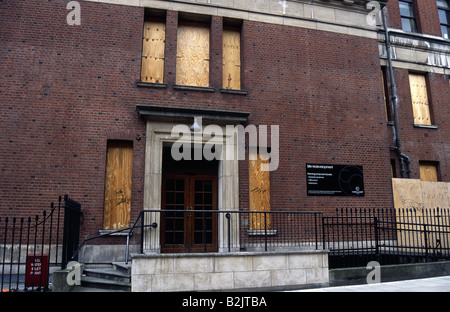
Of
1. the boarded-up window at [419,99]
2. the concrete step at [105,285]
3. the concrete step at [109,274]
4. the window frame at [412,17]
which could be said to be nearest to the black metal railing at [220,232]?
the concrete step at [109,274]

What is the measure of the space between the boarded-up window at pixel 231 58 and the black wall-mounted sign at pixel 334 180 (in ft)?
11.9

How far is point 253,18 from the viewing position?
12.3 metres

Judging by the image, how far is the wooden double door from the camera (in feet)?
34.9

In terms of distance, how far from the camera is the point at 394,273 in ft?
29.8

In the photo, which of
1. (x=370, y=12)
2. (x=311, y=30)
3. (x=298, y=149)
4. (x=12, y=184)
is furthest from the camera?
(x=370, y=12)

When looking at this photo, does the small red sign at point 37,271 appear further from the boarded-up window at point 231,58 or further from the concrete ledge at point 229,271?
the boarded-up window at point 231,58

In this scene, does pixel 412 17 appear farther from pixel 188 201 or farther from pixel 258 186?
pixel 188 201

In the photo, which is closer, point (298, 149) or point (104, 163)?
Answer: point (104, 163)

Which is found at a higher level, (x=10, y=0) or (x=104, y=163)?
(x=10, y=0)

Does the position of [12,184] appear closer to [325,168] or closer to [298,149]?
[298,149]

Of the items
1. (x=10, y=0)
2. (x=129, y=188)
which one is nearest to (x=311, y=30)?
(x=129, y=188)

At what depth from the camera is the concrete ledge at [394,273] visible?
28.3 feet

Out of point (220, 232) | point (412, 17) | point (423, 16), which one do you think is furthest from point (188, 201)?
point (423, 16)

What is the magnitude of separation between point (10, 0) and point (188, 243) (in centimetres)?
866
